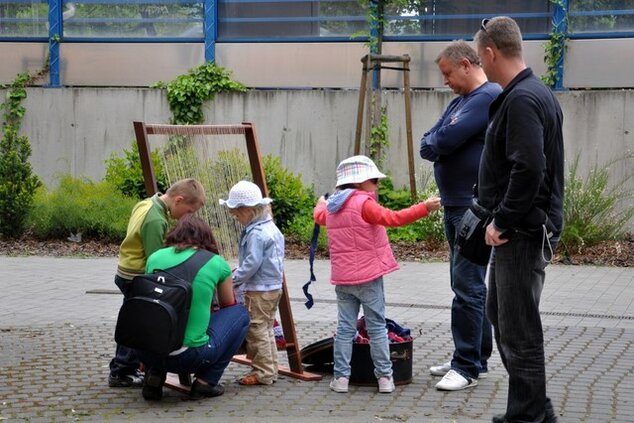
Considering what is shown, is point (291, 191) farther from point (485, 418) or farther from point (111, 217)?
point (485, 418)

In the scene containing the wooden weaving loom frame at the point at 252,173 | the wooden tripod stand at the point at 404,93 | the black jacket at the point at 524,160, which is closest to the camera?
the black jacket at the point at 524,160

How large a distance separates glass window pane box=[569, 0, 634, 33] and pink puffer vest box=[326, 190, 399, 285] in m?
9.79

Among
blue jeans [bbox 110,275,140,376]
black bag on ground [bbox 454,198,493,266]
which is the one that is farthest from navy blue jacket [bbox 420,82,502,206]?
blue jeans [bbox 110,275,140,376]

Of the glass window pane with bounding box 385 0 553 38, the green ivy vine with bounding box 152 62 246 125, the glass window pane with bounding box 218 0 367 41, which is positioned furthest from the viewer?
the glass window pane with bounding box 218 0 367 41

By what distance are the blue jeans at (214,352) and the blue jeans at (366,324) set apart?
23.7 inches

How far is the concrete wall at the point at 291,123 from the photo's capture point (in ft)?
48.4

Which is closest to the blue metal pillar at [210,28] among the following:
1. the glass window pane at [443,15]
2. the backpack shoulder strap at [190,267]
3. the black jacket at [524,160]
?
the glass window pane at [443,15]

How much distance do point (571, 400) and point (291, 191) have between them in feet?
27.8

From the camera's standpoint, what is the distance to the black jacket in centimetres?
497

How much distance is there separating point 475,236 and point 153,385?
223 centimetres

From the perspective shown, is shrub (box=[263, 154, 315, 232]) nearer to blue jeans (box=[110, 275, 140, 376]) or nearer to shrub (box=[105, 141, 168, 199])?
shrub (box=[105, 141, 168, 199])

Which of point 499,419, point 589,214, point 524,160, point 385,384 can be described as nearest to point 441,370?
point 385,384

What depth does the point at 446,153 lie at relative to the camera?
21.5 feet

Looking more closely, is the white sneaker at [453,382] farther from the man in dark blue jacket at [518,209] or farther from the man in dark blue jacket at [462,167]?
the man in dark blue jacket at [518,209]
